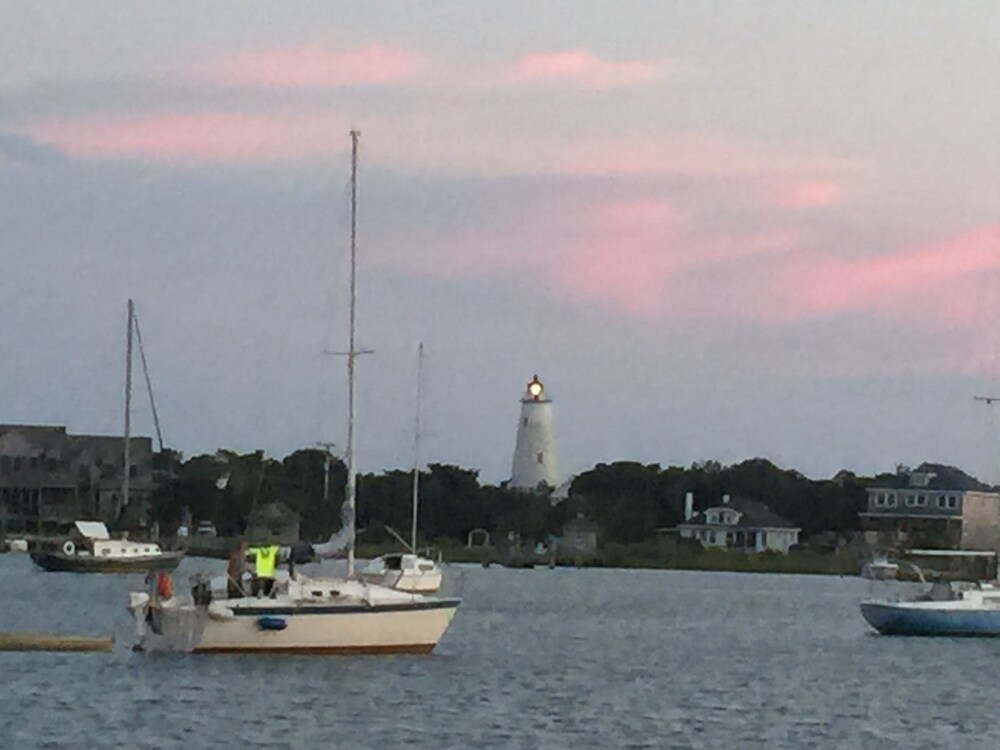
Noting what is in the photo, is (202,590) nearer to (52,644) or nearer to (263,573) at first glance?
(263,573)

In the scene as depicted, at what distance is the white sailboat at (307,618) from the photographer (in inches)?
1876

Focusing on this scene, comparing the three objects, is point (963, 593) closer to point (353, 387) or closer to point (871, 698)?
point (871, 698)

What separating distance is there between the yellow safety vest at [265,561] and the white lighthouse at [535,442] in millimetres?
127458

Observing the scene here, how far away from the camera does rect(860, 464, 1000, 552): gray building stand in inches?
6083

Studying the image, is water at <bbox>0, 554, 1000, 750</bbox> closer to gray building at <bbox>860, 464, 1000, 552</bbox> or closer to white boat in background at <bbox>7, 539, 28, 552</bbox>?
gray building at <bbox>860, 464, 1000, 552</bbox>

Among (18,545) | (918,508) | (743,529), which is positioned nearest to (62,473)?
(18,545)

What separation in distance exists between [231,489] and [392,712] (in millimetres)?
124122

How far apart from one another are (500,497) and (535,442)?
8.52m

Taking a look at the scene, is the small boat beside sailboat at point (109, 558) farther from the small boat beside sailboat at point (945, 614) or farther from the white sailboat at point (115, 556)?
the small boat beside sailboat at point (945, 614)

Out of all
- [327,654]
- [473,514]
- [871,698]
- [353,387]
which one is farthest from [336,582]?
[473,514]

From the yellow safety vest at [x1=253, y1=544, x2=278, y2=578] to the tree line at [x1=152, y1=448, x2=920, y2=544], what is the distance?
338 feet

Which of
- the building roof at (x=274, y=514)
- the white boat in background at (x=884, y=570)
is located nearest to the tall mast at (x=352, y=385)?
the white boat in background at (x=884, y=570)

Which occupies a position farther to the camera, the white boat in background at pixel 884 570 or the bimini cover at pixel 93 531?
the bimini cover at pixel 93 531

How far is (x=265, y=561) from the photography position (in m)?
48.1
